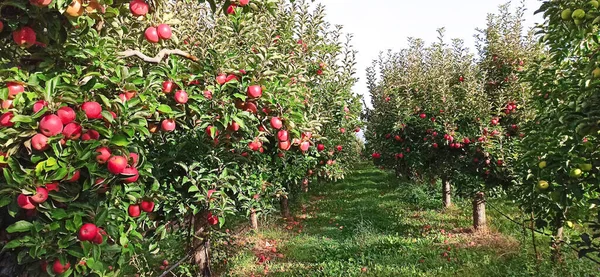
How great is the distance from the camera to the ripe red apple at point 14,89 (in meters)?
2.00

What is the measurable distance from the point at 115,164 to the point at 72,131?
29cm

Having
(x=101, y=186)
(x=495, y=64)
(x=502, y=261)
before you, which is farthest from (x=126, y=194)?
(x=495, y=64)

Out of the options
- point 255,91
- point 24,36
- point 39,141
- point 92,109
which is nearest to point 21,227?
point 39,141

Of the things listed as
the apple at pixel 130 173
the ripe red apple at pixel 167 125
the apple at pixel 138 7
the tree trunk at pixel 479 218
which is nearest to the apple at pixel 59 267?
the apple at pixel 130 173

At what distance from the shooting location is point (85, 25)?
7.86 feet

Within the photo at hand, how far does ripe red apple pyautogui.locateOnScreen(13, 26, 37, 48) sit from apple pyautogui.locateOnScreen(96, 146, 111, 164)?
31.5 inches

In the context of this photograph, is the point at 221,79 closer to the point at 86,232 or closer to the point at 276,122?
the point at 276,122

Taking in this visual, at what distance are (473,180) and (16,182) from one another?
8.02 meters

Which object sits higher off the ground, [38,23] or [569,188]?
[38,23]

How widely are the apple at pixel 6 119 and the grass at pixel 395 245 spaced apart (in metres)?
5.73

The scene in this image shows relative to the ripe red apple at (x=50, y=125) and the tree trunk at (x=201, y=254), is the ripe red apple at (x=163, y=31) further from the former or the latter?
the tree trunk at (x=201, y=254)

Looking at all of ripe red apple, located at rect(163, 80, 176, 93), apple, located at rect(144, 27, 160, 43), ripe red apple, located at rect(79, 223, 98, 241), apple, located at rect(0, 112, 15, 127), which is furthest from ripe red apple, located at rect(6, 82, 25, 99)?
ripe red apple, located at rect(163, 80, 176, 93)

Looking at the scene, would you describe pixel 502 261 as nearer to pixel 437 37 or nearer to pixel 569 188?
pixel 569 188

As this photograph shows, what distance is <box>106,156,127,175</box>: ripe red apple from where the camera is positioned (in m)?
2.06
